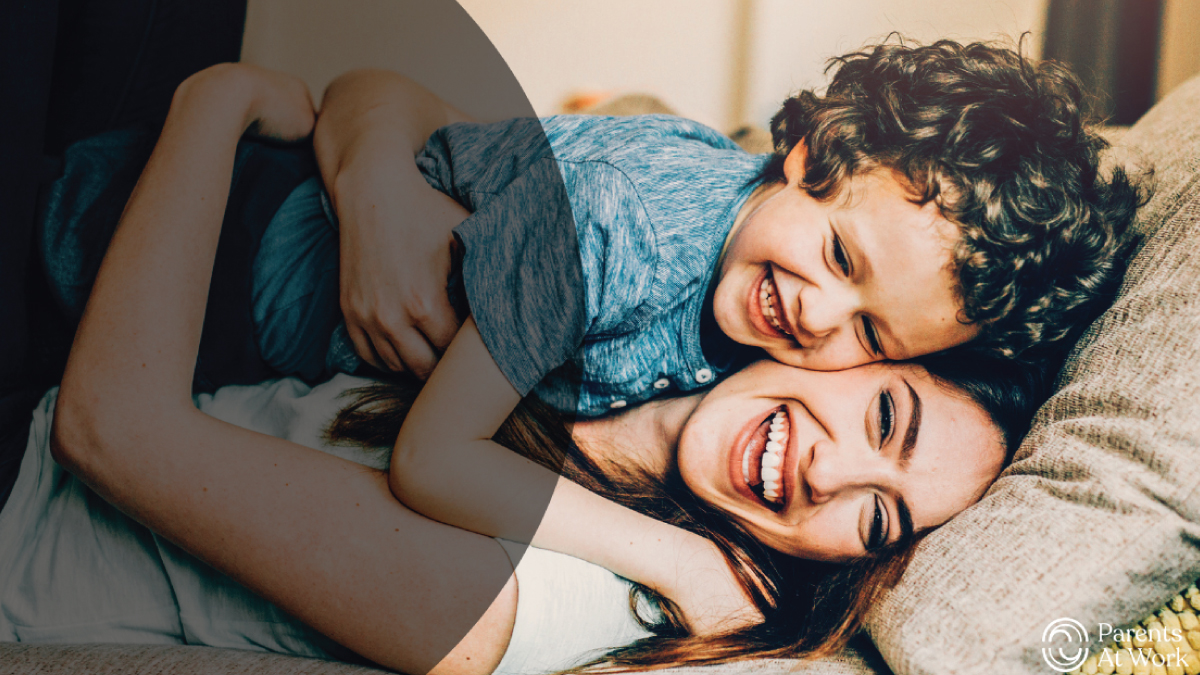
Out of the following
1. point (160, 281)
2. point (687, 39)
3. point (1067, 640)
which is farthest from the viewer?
point (687, 39)

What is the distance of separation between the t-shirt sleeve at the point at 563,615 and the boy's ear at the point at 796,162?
0.38 m

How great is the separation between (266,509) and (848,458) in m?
0.45

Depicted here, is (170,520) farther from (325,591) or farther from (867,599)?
(867,599)

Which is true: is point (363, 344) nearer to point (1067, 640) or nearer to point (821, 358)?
point (821, 358)

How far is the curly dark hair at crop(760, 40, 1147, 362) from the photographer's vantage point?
0.44 m

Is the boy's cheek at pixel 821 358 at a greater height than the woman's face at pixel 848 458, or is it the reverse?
the boy's cheek at pixel 821 358

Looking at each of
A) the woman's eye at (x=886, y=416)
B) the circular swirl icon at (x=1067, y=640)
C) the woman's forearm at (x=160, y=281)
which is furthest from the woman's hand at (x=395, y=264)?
the circular swirl icon at (x=1067, y=640)

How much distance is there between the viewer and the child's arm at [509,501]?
1.49 ft

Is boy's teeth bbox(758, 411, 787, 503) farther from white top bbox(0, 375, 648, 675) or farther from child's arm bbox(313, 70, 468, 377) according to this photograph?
child's arm bbox(313, 70, 468, 377)

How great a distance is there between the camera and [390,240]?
553 mm

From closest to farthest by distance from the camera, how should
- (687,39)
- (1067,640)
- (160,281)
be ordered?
1. (1067,640)
2. (160,281)
3. (687,39)

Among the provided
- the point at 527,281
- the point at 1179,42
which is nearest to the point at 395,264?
the point at 527,281

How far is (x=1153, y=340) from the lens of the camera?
42cm

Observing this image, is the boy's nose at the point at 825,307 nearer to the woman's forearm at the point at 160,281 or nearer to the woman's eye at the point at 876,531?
the woman's eye at the point at 876,531
